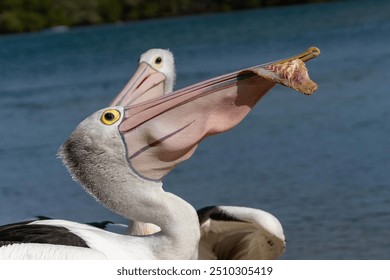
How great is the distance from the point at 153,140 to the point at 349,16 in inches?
1493

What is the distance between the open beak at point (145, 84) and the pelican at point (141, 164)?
1.87 metres

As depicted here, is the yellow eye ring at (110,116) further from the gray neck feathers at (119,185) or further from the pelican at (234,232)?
the pelican at (234,232)

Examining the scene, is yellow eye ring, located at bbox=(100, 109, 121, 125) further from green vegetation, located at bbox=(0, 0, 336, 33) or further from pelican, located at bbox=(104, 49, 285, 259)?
green vegetation, located at bbox=(0, 0, 336, 33)

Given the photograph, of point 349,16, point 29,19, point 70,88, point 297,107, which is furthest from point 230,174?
point 29,19

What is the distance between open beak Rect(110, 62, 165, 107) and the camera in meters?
6.19

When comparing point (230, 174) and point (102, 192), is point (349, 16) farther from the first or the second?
point (102, 192)

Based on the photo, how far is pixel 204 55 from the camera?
96.5 feet

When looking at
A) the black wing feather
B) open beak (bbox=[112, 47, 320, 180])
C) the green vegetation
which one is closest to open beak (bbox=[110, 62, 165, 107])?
open beak (bbox=[112, 47, 320, 180])

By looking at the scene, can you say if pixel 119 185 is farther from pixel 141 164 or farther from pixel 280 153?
pixel 280 153

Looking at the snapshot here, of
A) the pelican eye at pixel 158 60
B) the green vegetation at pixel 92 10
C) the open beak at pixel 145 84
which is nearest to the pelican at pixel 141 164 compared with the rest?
the open beak at pixel 145 84

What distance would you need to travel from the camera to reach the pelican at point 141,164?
13.2 feet

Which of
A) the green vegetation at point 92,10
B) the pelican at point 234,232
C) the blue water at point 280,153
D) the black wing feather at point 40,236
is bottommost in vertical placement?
the green vegetation at point 92,10

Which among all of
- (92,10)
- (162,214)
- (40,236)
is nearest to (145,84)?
(162,214)

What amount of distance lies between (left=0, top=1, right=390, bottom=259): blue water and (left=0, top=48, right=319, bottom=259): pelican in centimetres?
316
